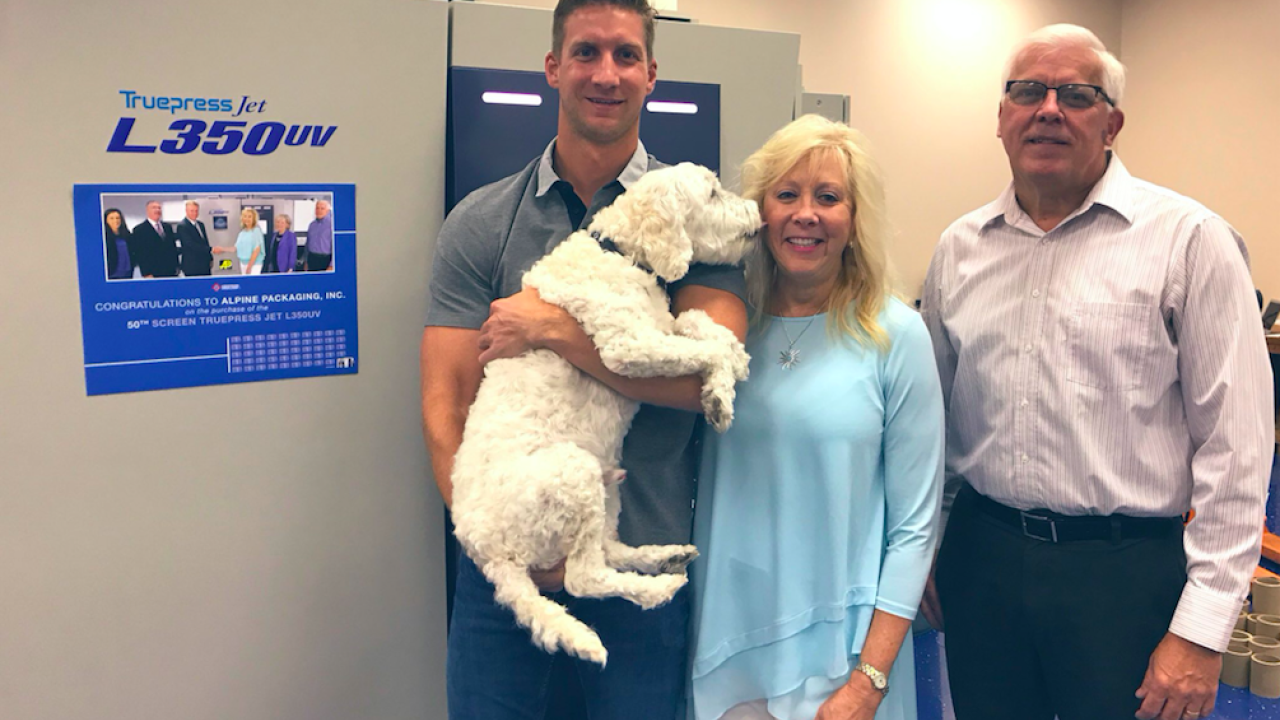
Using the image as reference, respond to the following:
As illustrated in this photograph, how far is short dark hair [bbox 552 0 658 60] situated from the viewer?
1.51 meters

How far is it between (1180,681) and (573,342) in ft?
3.93

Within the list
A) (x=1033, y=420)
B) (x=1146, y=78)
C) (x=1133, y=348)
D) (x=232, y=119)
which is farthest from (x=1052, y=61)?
(x=1146, y=78)

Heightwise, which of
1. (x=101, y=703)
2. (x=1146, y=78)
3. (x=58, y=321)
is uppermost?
(x=1146, y=78)

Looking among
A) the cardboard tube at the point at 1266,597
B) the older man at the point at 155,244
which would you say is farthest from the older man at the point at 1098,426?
the cardboard tube at the point at 1266,597

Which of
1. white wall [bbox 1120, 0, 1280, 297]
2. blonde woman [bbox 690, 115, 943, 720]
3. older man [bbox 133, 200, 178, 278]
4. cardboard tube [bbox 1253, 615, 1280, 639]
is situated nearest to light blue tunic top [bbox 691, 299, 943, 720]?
blonde woman [bbox 690, 115, 943, 720]

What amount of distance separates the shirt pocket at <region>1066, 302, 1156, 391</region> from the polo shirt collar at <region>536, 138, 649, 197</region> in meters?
0.86

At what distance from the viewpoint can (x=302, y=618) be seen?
193cm

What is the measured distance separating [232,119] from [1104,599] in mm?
1963

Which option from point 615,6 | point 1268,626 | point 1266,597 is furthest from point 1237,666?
point 615,6

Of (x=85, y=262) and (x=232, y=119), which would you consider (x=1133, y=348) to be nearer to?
(x=232, y=119)

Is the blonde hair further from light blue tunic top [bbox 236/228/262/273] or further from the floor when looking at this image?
the floor

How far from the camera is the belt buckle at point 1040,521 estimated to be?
59.6 inches

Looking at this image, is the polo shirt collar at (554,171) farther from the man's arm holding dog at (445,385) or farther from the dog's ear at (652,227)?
the man's arm holding dog at (445,385)

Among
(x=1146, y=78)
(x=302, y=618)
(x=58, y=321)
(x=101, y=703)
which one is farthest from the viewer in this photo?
(x=1146, y=78)
